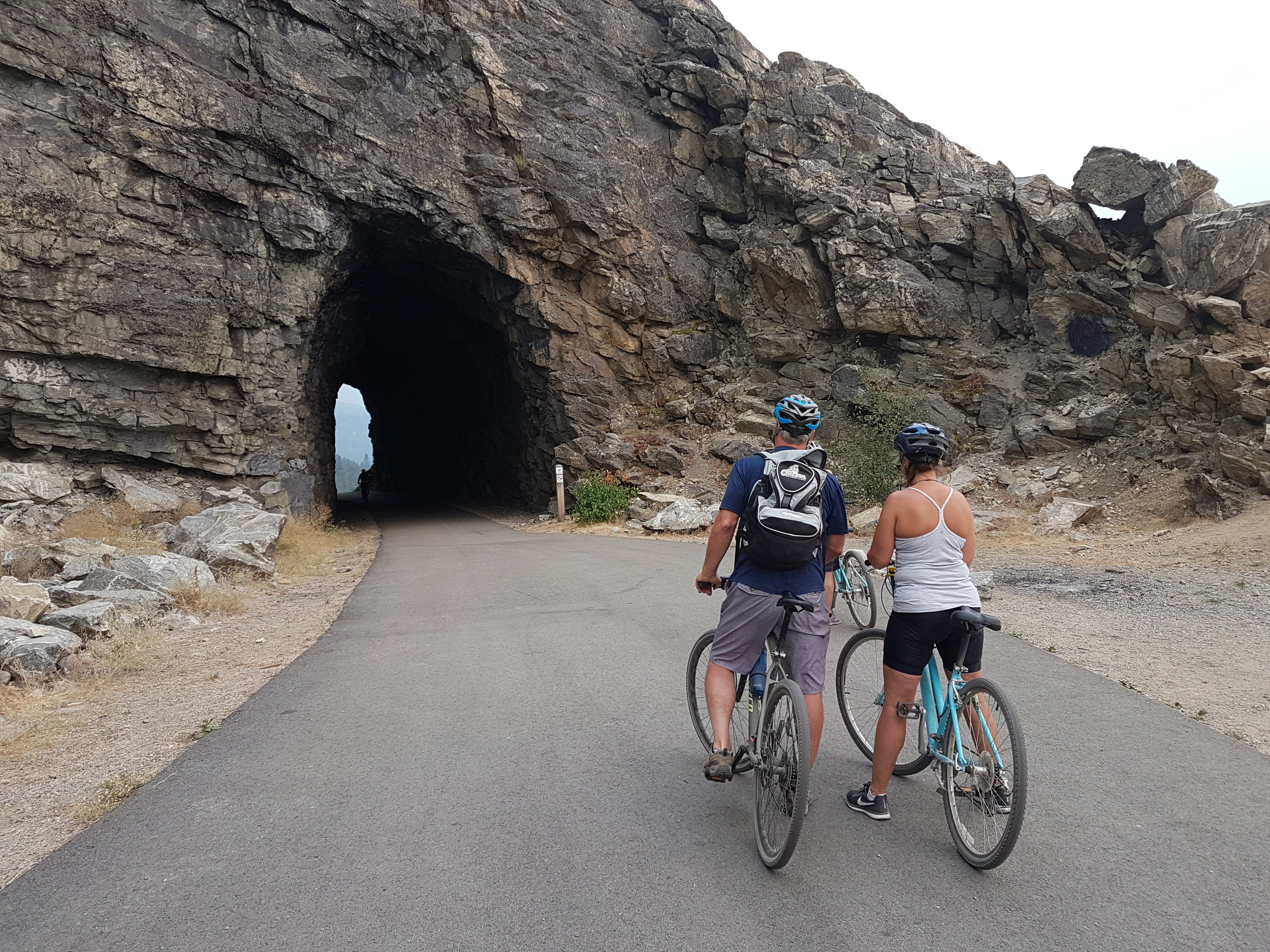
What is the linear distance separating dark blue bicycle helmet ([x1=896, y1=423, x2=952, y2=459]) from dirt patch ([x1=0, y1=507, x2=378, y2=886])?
4464mm

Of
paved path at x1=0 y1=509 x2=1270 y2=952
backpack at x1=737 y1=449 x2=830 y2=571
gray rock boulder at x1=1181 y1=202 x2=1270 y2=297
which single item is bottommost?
paved path at x1=0 y1=509 x2=1270 y2=952

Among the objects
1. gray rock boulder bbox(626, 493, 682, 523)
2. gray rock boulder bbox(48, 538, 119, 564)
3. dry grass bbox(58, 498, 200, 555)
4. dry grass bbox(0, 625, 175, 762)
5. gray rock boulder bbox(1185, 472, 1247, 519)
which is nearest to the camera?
dry grass bbox(0, 625, 175, 762)

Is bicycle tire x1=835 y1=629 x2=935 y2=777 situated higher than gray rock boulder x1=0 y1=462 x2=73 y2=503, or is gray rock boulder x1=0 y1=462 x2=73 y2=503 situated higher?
bicycle tire x1=835 y1=629 x2=935 y2=777

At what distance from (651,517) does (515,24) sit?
16.9 metres

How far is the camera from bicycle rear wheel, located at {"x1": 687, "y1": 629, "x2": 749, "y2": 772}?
12.4 feet

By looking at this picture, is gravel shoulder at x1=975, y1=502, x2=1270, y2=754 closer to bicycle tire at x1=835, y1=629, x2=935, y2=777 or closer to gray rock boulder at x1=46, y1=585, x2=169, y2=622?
bicycle tire at x1=835, y1=629, x2=935, y2=777

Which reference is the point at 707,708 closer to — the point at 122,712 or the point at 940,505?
the point at 940,505

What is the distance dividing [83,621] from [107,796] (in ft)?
13.3

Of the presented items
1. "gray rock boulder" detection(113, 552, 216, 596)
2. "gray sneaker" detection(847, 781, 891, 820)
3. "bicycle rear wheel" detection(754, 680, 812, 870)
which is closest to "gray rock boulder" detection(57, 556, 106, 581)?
"gray rock boulder" detection(113, 552, 216, 596)

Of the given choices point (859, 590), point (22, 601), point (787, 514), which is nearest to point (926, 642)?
point (787, 514)

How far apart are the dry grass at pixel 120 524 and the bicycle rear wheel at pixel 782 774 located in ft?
40.6

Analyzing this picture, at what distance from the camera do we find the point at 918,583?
3.37 m

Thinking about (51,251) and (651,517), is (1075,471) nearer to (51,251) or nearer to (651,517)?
(651,517)

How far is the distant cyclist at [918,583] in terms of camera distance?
3.36 metres
